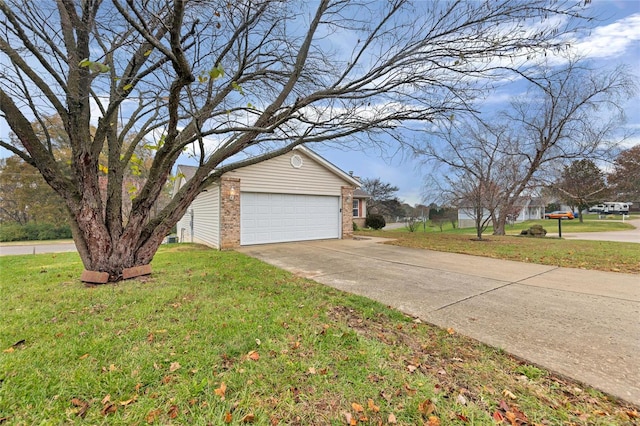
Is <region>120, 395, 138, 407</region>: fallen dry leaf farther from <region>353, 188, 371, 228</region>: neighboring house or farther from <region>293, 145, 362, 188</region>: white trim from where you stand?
<region>353, 188, 371, 228</region>: neighboring house

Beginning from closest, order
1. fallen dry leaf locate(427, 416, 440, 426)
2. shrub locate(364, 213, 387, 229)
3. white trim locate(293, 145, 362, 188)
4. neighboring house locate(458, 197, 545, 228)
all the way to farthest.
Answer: fallen dry leaf locate(427, 416, 440, 426), white trim locate(293, 145, 362, 188), neighboring house locate(458, 197, 545, 228), shrub locate(364, 213, 387, 229)

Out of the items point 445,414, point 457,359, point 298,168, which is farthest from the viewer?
point 298,168

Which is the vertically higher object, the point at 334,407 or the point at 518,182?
the point at 518,182

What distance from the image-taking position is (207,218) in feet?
38.2

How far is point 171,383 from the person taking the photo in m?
2.10

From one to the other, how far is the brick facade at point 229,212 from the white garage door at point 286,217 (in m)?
0.27

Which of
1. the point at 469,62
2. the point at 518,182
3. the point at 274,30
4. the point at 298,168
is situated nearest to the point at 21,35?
the point at 274,30

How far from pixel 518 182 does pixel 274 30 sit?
51.5 ft

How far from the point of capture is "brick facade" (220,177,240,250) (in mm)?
9820

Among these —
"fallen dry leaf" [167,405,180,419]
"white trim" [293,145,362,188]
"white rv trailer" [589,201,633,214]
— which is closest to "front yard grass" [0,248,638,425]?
"fallen dry leaf" [167,405,180,419]

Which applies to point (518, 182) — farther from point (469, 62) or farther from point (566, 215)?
point (566, 215)

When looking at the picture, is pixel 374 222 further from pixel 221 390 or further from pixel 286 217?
pixel 221 390

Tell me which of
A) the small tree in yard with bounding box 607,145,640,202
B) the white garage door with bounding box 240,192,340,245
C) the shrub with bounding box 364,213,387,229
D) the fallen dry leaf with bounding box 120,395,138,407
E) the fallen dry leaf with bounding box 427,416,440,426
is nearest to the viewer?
the fallen dry leaf with bounding box 427,416,440,426

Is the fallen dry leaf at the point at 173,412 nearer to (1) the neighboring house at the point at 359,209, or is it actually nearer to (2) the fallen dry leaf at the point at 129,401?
(2) the fallen dry leaf at the point at 129,401
